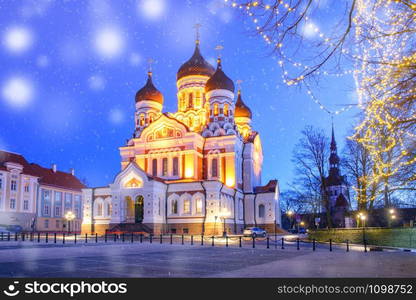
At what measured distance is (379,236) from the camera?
92.6 feet

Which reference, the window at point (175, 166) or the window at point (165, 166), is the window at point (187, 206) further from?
the window at point (165, 166)

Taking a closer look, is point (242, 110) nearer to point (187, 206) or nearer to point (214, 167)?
point (214, 167)

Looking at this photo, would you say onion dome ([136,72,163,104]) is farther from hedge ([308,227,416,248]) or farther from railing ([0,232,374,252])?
hedge ([308,227,416,248])

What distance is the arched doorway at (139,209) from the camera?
49.4 meters

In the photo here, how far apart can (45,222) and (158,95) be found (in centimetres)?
2619

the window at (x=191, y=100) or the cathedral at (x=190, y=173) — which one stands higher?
the window at (x=191, y=100)

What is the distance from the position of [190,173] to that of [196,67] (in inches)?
702

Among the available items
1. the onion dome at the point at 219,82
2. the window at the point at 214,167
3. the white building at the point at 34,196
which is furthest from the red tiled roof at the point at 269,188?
the white building at the point at 34,196

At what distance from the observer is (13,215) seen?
58.5 metres

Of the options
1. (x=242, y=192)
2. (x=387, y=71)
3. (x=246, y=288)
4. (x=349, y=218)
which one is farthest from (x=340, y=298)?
(x=242, y=192)

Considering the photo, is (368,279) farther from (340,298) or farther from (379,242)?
(379,242)

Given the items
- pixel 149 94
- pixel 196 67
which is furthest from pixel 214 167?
pixel 196 67

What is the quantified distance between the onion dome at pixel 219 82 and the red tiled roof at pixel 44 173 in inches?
1172

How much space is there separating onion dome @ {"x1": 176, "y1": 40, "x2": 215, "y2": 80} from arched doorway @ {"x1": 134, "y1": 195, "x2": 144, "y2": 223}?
74.1ft
